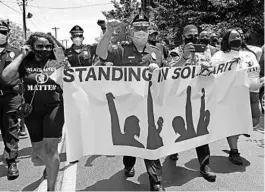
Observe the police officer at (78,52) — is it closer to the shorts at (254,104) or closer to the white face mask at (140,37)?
the white face mask at (140,37)

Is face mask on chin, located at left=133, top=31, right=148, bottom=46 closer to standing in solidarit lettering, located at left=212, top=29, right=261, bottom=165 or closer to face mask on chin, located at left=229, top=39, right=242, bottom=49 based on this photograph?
standing in solidarit lettering, located at left=212, top=29, right=261, bottom=165

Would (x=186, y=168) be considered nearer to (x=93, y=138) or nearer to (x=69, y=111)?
(x=93, y=138)

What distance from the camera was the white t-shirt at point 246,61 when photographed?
157 inches

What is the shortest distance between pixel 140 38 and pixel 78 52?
186 cm

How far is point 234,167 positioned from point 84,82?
2.28 meters

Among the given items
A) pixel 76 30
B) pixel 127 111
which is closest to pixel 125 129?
pixel 127 111

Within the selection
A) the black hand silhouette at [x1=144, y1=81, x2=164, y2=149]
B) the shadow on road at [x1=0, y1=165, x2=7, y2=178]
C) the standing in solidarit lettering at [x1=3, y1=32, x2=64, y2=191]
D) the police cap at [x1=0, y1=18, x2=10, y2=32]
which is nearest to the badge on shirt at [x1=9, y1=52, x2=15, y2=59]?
the police cap at [x1=0, y1=18, x2=10, y2=32]

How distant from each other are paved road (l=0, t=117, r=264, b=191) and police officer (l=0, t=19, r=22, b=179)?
0.21m

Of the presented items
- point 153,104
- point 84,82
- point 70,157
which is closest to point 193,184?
point 153,104

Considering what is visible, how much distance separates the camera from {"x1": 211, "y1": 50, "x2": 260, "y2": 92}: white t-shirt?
157 inches

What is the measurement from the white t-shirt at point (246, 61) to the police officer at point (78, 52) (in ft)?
6.86

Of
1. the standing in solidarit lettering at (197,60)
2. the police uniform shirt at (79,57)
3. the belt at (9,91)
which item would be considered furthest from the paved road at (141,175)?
the police uniform shirt at (79,57)

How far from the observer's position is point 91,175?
13.1ft

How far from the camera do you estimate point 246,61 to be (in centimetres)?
405
